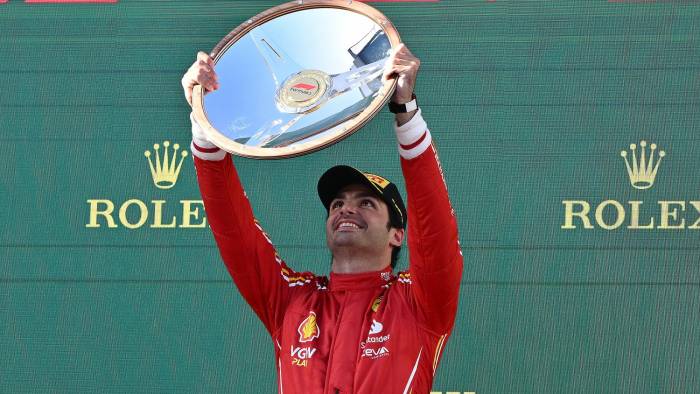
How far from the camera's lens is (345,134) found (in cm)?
205

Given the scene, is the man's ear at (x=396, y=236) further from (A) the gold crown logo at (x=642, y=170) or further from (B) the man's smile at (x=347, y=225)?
(A) the gold crown logo at (x=642, y=170)

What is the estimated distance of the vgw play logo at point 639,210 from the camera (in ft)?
9.65

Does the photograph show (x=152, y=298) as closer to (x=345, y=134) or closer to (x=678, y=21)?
(x=345, y=134)

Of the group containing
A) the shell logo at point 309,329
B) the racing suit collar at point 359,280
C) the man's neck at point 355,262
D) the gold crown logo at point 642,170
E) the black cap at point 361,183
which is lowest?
the shell logo at point 309,329

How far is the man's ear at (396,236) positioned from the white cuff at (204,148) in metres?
0.37

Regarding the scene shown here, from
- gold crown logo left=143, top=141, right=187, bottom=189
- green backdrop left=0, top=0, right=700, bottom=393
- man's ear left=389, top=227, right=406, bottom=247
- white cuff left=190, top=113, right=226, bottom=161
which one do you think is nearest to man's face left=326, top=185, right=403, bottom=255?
man's ear left=389, top=227, right=406, bottom=247

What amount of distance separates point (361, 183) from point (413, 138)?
1.02 ft

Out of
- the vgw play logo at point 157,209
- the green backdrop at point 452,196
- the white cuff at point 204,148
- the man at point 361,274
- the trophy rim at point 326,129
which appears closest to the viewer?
the trophy rim at point 326,129

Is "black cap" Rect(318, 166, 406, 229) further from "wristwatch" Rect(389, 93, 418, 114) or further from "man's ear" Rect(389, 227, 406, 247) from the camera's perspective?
"wristwatch" Rect(389, 93, 418, 114)

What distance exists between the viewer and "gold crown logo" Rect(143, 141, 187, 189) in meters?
3.07

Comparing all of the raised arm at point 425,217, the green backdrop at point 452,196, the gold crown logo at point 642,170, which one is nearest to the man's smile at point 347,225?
the raised arm at point 425,217

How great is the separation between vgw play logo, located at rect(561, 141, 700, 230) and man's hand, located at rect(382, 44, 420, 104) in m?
0.96

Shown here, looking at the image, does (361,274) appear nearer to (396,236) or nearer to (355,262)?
(355,262)

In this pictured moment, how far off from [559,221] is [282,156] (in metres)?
1.09
